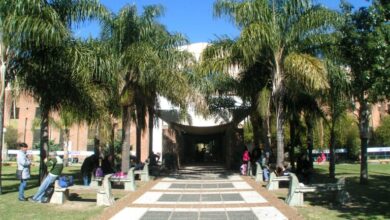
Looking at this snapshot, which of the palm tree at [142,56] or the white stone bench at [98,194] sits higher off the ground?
the palm tree at [142,56]

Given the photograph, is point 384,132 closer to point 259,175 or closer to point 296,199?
point 259,175

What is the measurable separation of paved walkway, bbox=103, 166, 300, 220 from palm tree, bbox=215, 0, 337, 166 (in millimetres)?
3094

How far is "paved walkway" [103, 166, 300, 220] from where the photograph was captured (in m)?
11.3

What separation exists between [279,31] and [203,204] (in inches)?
274

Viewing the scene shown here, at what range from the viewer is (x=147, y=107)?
25.1m

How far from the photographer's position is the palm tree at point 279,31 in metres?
16.7

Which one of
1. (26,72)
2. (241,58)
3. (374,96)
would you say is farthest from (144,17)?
(374,96)

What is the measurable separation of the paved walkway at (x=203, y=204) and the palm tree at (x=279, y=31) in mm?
3094

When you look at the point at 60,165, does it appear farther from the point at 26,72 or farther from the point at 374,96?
the point at 374,96

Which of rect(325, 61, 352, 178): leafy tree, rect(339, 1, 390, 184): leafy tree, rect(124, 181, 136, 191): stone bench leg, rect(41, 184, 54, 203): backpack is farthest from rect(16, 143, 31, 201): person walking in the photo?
rect(325, 61, 352, 178): leafy tree

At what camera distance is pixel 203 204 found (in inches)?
525

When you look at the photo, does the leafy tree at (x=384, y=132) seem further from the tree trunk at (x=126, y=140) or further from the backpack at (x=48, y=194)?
the backpack at (x=48, y=194)

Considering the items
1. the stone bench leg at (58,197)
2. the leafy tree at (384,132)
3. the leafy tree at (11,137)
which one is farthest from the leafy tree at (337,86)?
the leafy tree at (11,137)

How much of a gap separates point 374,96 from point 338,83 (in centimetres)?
609
